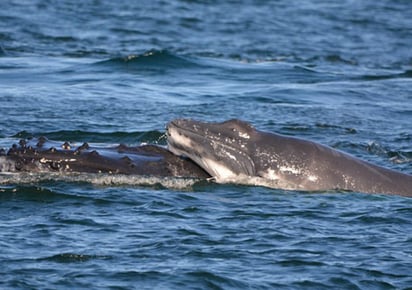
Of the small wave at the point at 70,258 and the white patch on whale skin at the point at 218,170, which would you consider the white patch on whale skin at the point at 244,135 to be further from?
the small wave at the point at 70,258

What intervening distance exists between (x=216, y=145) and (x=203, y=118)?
18.7ft

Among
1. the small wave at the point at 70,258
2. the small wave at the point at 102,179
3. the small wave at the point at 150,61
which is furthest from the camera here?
the small wave at the point at 150,61

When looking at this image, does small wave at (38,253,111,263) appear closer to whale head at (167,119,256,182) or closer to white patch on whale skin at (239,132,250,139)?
whale head at (167,119,256,182)

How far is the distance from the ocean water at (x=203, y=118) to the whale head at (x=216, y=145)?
0.75 feet

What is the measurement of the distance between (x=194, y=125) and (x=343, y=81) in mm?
11053

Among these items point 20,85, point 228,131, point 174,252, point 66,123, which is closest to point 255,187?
point 228,131

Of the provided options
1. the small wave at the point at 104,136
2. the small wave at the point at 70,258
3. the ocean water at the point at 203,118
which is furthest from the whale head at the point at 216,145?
the small wave at the point at 104,136

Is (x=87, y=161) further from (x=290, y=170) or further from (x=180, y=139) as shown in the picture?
(x=290, y=170)

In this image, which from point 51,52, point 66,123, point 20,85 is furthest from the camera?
point 51,52

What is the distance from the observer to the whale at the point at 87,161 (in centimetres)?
1327

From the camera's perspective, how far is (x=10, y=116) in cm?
1822

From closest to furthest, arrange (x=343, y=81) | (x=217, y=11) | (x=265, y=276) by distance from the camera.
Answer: (x=265, y=276)
(x=343, y=81)
(x=217, y=11)

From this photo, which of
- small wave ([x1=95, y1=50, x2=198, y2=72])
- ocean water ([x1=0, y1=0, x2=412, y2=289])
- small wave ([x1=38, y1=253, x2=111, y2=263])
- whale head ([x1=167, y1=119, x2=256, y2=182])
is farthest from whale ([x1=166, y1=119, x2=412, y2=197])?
small wave ([x1=95, y1=50, x2=198, y2=72])

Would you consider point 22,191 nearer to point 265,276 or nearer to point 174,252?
point 174,252
